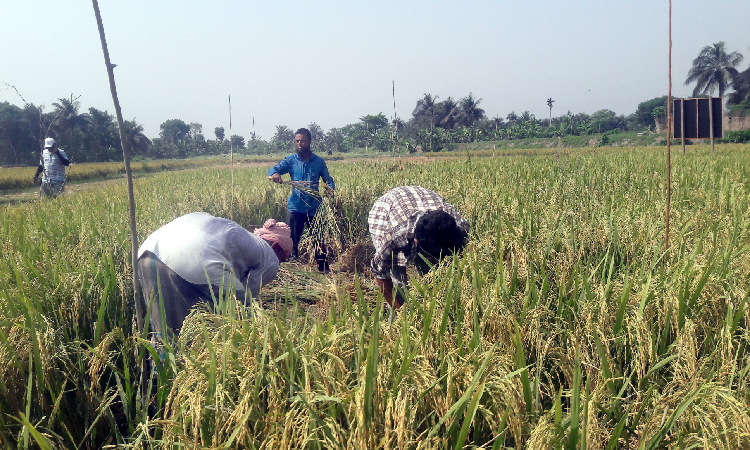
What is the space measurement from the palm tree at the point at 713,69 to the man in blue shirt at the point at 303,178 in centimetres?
5498

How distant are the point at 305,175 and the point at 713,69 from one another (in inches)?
2248

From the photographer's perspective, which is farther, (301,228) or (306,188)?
(301,228)

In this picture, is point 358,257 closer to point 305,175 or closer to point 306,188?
point 306,188

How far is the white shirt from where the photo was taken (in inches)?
80.7

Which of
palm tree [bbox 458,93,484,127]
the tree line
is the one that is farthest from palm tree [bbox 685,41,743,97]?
palm tree [bbox 458,93,484,127]

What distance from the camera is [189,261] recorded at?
80.5 inches

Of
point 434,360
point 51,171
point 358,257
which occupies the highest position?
point 51,171

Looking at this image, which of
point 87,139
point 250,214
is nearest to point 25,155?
point 87,139

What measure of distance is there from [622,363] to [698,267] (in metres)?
0.59

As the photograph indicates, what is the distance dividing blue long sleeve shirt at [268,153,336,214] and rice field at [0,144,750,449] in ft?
6.19

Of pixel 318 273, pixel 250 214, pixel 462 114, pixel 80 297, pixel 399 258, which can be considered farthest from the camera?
pixel 462 114

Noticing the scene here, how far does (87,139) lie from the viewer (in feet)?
123

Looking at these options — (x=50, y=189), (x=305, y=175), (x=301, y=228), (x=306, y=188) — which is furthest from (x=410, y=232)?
(x=50, y=189)

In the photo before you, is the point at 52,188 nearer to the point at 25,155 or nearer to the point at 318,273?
the point at 318,273
